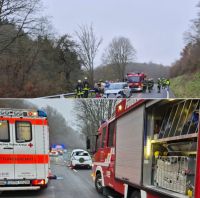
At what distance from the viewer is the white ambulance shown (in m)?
10.8

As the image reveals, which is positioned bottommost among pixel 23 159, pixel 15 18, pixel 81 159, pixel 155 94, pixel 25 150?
pixel 81 159

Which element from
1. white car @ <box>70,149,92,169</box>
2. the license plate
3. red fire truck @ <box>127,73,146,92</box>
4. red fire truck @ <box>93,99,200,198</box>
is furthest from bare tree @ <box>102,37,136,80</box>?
white car @ <box>70,149,92,169</box>

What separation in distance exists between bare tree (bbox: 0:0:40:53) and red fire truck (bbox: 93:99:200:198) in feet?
7.94

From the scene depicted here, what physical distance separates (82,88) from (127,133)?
321 centimetres

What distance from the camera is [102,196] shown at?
11.9m

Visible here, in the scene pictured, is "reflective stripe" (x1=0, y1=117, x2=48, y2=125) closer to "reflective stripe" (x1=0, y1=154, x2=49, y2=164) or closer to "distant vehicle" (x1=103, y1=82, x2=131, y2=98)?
"reflective stripe" (x1=0, y1=154, x2=49, y2=164)

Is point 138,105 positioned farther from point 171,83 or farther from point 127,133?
point 171,83

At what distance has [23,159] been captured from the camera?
10969 millimetres

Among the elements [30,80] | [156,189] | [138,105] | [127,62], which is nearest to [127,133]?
[138,105]

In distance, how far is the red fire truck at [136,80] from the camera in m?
5.22

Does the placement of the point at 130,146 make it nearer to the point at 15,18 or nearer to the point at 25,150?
the point at 15,18

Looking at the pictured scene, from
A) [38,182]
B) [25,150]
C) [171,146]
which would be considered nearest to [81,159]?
[38,182]

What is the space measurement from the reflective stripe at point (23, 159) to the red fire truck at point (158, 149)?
2.77 m

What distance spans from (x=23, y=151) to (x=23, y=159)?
232 mm
